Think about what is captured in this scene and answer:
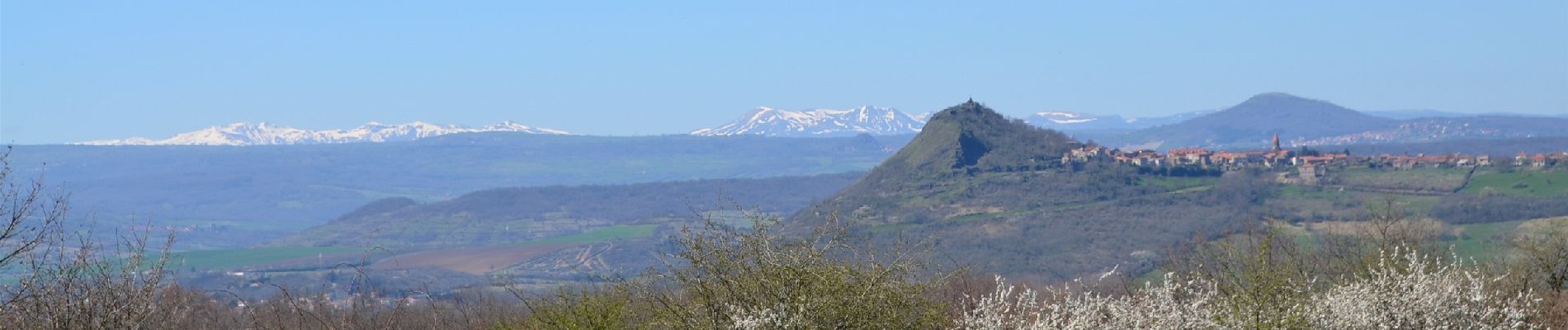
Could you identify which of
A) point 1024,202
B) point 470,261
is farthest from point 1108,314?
point 470,261

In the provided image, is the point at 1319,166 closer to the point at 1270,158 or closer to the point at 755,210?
the point at 1270,158

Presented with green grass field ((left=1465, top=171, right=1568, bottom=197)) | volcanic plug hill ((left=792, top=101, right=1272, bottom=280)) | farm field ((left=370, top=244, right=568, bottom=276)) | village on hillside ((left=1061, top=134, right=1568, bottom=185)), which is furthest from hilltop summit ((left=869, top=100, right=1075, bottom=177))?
green grass field ((left=1465, top=171, right=1568, bottom=197))

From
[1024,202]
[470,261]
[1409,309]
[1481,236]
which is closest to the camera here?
[1409,309]

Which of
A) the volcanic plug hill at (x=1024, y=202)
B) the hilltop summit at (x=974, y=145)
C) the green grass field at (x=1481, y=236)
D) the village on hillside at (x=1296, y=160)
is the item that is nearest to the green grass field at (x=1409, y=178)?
the village on hillside at (x=1296, y=160)

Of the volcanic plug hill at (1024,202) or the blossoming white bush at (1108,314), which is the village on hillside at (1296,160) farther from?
the blossoming white bush at (1108,314)

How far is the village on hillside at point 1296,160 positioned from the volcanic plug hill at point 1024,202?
13.5 feet

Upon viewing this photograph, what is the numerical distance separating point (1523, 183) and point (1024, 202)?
1847 inches

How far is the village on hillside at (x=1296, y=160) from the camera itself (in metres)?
146

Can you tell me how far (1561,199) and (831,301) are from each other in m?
116

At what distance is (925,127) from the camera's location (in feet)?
634

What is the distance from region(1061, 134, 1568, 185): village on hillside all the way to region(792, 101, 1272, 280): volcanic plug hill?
411 cm

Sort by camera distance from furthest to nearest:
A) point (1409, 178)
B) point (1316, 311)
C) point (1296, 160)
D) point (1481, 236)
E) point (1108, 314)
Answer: point (1296, 160)
point (1409, 178)
point (1481, 236)
point (1108, 314)
point (1316, 311)

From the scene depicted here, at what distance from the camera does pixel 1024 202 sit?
156250 mm

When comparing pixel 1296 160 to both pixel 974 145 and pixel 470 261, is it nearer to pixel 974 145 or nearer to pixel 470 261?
pixel 974 145
